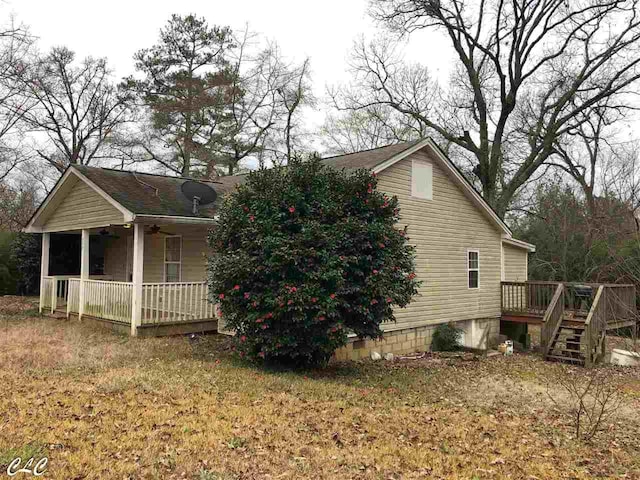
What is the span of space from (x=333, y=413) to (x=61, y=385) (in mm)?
3806

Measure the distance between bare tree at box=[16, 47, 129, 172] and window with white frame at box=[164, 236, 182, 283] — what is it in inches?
635

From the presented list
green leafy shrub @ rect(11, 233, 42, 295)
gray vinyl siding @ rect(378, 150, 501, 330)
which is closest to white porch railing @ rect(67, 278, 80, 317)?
green leafy shrub @ rect(11, 233, 42, 295)

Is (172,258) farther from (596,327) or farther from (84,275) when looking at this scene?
(596,327)

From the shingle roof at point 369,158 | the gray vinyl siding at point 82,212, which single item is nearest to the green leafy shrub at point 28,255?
the gray vinyl siding at point 82,212

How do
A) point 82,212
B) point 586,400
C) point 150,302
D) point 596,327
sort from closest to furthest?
point 586,400 < point 150,302 < point 82,212 < point 596,327

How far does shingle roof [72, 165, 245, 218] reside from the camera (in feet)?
37.8

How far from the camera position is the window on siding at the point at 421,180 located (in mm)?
13250

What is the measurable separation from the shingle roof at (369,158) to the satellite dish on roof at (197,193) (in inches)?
137

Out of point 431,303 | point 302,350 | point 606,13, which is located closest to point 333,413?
point 302,350

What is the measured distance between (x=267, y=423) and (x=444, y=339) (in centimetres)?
919

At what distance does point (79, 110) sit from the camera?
27578 mm

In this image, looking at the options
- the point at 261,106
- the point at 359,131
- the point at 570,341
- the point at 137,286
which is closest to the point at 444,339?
the point at 570,341

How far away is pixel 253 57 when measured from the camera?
29234 mm

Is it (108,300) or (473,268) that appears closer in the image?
(108,300)
